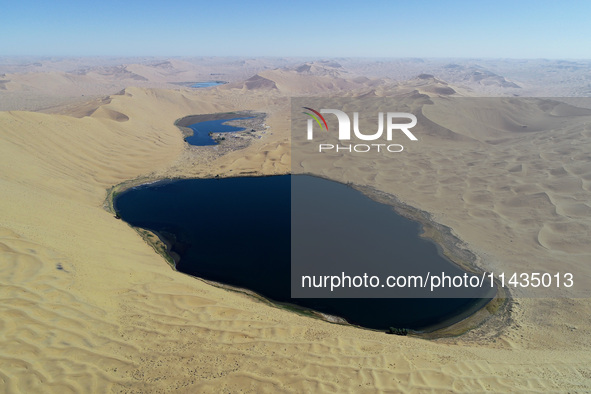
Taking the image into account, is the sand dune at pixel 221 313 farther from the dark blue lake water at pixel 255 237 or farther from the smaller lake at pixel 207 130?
the smaller lake at pixel 207 130

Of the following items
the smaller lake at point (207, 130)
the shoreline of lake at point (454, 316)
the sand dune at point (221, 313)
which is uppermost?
the smaller lake at point (207, 130)

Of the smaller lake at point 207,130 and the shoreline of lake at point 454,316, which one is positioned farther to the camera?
the smaller lake at point 207,130

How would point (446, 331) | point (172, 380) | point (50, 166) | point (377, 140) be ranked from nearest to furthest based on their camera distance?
1. point (172, 380)
2. point (446, 331)
3. point (50, 166)
4. point (377, 140)

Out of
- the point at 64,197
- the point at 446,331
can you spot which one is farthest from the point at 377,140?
the point at 64,197

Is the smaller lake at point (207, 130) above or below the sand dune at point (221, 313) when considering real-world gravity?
above

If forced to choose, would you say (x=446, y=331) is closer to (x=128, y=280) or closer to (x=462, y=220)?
(x=462, y=220)

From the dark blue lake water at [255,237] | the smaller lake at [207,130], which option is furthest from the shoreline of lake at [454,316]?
the smaller lake at [207,130]
